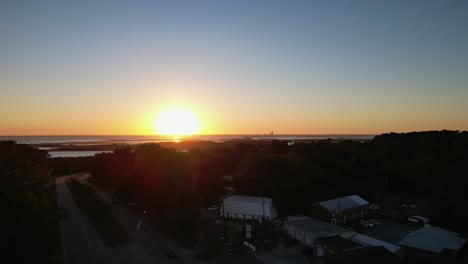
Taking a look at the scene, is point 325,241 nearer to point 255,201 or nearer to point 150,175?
point 255,201

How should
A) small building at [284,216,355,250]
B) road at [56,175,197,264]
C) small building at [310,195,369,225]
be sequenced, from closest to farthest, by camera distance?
road at [56,175,197,264] < small building at [284,216,355,250] < small building at [310,195,369,225]

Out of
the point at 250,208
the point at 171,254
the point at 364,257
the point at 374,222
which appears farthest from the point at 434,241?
the point at 171,254

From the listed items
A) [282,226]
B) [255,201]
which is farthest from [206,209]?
[282,226]

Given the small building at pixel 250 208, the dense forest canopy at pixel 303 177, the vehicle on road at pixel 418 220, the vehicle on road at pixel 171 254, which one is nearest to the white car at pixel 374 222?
the vehicle on road at pixel 418 220

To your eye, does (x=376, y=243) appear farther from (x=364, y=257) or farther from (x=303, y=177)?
(x=303, y=177)

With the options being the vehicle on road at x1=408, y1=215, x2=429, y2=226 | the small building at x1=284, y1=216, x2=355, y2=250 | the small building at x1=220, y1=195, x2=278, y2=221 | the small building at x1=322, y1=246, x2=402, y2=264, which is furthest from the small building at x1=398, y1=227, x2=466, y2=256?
the small building at x1=220, y1=195, x2=278, y2=221

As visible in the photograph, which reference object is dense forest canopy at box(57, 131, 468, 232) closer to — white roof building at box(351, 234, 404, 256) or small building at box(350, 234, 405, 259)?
small building at box(350, 234, 405, 259)
